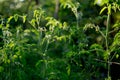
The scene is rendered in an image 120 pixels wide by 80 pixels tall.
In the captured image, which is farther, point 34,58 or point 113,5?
point 34,58

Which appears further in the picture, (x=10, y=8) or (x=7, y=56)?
(x=10, y=8)

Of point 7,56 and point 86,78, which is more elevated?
point 7,56

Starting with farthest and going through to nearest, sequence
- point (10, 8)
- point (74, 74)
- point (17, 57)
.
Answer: point (10, 8), point (74, 74), point (17, 57)

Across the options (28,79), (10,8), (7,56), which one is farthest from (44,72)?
(10,8)

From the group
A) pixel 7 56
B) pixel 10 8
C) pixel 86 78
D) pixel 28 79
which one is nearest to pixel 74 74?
pixel 86 78

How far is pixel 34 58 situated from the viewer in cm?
515

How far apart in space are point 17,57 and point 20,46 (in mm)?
147

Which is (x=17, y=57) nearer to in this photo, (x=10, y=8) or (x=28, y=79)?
(x=28, y=79)

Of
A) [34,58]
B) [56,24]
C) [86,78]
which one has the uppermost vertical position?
[56,24]

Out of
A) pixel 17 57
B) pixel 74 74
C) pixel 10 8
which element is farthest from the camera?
pixel 10 8

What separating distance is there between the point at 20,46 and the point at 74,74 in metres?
0.90

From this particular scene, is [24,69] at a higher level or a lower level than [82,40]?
lower

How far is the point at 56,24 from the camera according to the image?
15.5 ft

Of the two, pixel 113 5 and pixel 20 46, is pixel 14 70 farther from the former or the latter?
pixel 113 5
